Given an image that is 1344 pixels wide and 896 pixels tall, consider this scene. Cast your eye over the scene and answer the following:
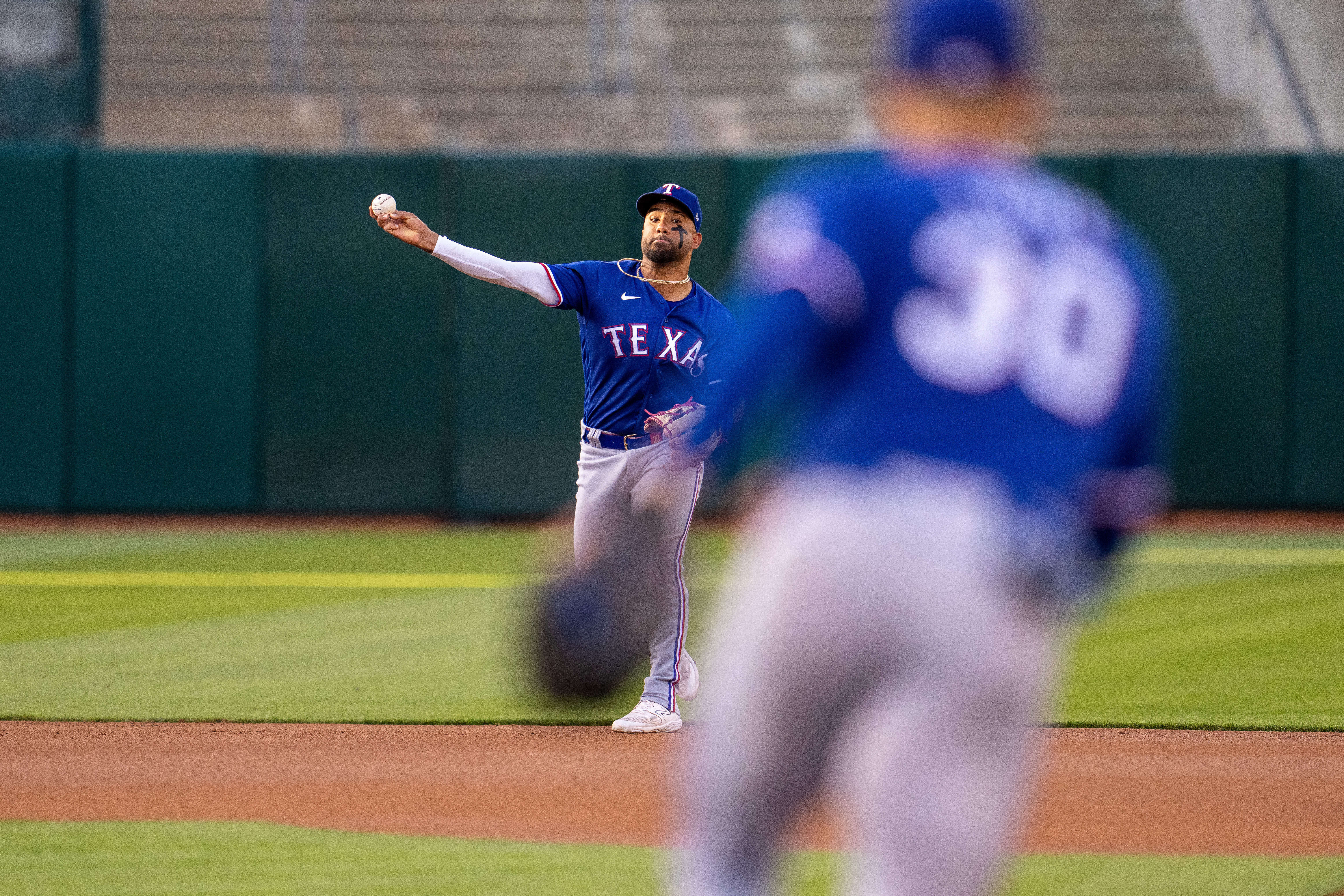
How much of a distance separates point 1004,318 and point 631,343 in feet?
14.9

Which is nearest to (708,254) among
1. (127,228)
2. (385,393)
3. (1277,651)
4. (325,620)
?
(385,393)

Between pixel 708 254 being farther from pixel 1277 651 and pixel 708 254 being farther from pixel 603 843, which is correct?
pixel 603 843

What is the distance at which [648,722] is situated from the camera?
6.79 m

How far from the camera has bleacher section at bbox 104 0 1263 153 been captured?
1961cm

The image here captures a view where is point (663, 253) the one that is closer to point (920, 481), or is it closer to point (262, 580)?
point (920, 481)

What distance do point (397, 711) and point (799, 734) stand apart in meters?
5.15

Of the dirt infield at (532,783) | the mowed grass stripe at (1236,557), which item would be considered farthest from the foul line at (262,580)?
the mowed grass stripe at (1236,557)

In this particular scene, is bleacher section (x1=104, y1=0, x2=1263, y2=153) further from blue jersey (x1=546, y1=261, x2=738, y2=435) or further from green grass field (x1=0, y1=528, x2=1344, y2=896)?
blue jersey (x1=546, y1=261, x2=738, y2=435)

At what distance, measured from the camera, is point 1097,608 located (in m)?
2.62

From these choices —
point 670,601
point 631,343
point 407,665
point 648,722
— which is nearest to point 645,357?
point 631,343

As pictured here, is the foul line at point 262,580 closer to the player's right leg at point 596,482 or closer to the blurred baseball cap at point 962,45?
the player's right leg at point 596,482

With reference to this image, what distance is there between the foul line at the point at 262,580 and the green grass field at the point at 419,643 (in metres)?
0.08

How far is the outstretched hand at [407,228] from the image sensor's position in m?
6.55

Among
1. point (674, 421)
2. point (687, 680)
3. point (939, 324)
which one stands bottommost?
point (687, 680)
